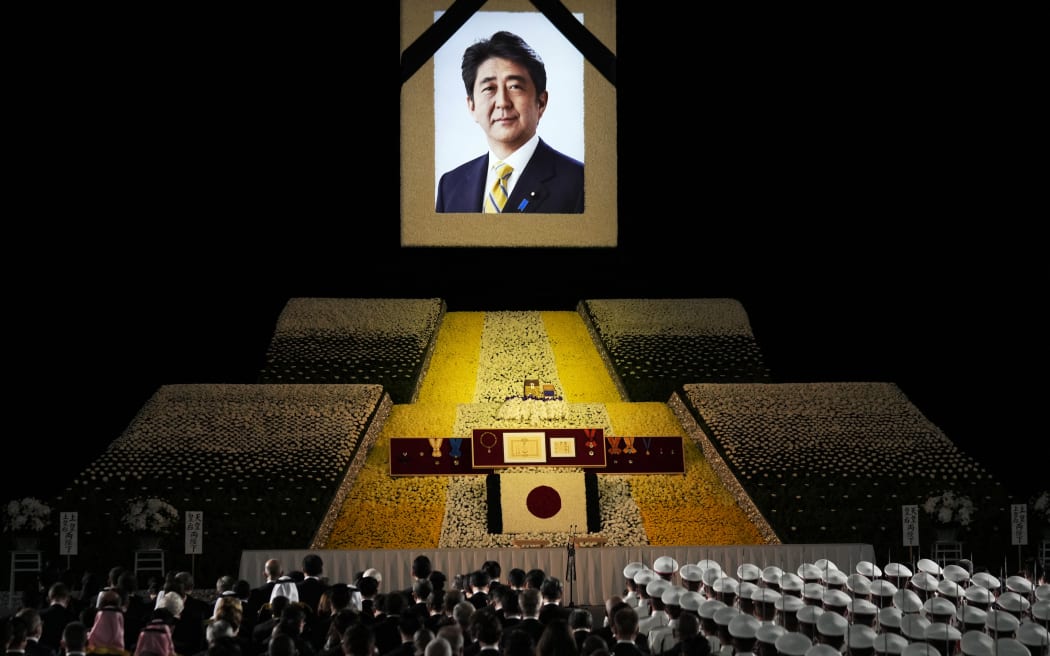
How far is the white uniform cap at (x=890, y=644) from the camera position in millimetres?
8055

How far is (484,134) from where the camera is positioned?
103 feet

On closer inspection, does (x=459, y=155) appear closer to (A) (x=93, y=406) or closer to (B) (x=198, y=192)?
(B) (x=198, y=192)

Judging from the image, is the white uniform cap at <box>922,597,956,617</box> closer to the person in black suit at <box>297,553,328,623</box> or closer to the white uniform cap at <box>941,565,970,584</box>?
the white uniform cap at <box>941,565,970,584</box>

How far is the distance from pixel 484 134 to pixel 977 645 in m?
24.7

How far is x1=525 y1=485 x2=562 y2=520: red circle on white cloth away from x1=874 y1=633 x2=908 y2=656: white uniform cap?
13.2 meters

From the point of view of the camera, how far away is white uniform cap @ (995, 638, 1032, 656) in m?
7.86

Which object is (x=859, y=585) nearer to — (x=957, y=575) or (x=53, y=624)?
(x=957, y=575)

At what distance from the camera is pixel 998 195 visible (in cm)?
2858

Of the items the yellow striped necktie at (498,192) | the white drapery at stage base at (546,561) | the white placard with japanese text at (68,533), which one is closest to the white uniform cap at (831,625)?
the white drapery at stage base at (546,561)

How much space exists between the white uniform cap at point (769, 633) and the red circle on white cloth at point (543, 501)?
43.6 feet

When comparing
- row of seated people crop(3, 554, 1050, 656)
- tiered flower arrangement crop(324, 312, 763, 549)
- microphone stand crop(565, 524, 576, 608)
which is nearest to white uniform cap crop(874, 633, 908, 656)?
row of seated people crop(3, 554, 1050, 656)

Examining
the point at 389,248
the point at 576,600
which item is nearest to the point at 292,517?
the point at 576,600

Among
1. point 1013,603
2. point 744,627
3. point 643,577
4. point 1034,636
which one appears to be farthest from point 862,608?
point 643,577

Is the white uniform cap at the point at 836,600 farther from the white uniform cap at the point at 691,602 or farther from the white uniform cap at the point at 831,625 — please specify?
the white uniform cap at the point at 831,625
